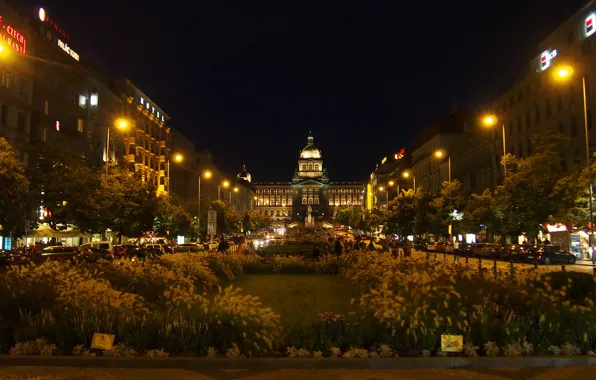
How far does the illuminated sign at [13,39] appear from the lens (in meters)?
50.2

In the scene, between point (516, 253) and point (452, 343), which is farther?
point (516, 253)

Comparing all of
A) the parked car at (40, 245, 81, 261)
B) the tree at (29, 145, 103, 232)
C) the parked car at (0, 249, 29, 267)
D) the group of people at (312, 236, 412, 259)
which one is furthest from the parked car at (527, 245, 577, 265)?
the tree at (29, 145, 103, 232)

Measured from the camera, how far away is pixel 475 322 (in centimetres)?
1168

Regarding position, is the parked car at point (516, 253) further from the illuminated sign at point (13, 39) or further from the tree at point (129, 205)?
the illuminated sign at point (13, 39)

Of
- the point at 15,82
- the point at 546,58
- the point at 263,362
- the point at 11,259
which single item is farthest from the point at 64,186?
the point at 546,58

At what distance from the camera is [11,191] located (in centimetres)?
3706

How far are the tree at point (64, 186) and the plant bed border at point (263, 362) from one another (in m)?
39.6

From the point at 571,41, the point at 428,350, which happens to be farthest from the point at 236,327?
the point at 571,41

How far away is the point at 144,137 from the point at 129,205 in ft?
138

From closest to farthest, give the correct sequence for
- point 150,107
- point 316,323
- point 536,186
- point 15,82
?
point 316,323 < point 536,186 < point 15,82 < point 150,107

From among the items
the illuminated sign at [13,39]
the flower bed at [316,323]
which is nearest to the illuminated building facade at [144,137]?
the illuminated sign at [13,39]

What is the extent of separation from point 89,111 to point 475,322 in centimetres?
6719

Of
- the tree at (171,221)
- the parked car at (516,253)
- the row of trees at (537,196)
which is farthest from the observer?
the tree at (171,221)

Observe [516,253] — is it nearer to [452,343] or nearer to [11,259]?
[11,259]
